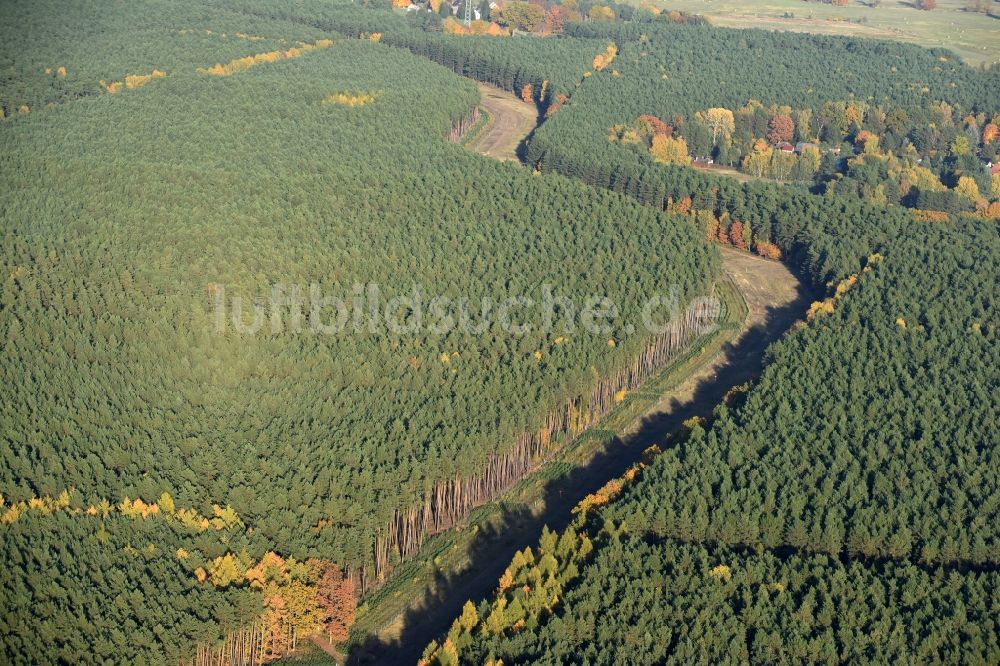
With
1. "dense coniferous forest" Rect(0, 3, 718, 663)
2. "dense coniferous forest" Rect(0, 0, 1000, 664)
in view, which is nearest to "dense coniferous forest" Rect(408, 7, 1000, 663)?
"dense coniferous forest" Rect(0, 0, 1000, 664)

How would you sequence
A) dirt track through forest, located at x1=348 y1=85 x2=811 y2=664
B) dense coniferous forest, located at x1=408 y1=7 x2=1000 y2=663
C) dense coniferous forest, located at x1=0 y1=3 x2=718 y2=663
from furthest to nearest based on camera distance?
dirt track through forest, located at x1=348 y1=85 x2=811 y2=664
dense coniferous forest, located at x1=0 y1=3 x2=718 y2=663
dense coniferous forest, located at x1=408 y1=7 x2=1000 y2=663

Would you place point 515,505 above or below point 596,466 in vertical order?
below

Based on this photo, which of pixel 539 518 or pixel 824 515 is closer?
pixel 824 515

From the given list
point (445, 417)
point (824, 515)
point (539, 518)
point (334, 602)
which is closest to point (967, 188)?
point (824, 515)

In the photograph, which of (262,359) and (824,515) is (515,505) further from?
(262,359)

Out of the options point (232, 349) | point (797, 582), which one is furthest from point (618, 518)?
point (232, 349)

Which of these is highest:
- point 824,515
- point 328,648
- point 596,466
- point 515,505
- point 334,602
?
point 824,515

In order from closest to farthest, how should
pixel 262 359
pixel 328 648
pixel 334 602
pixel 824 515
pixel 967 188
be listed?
pixel 334 602, pixel 328 648, pixel 824 515, pixel 262 359, pixel 967 188

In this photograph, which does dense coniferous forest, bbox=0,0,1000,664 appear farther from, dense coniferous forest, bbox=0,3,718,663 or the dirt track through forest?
the dirt track through forest
